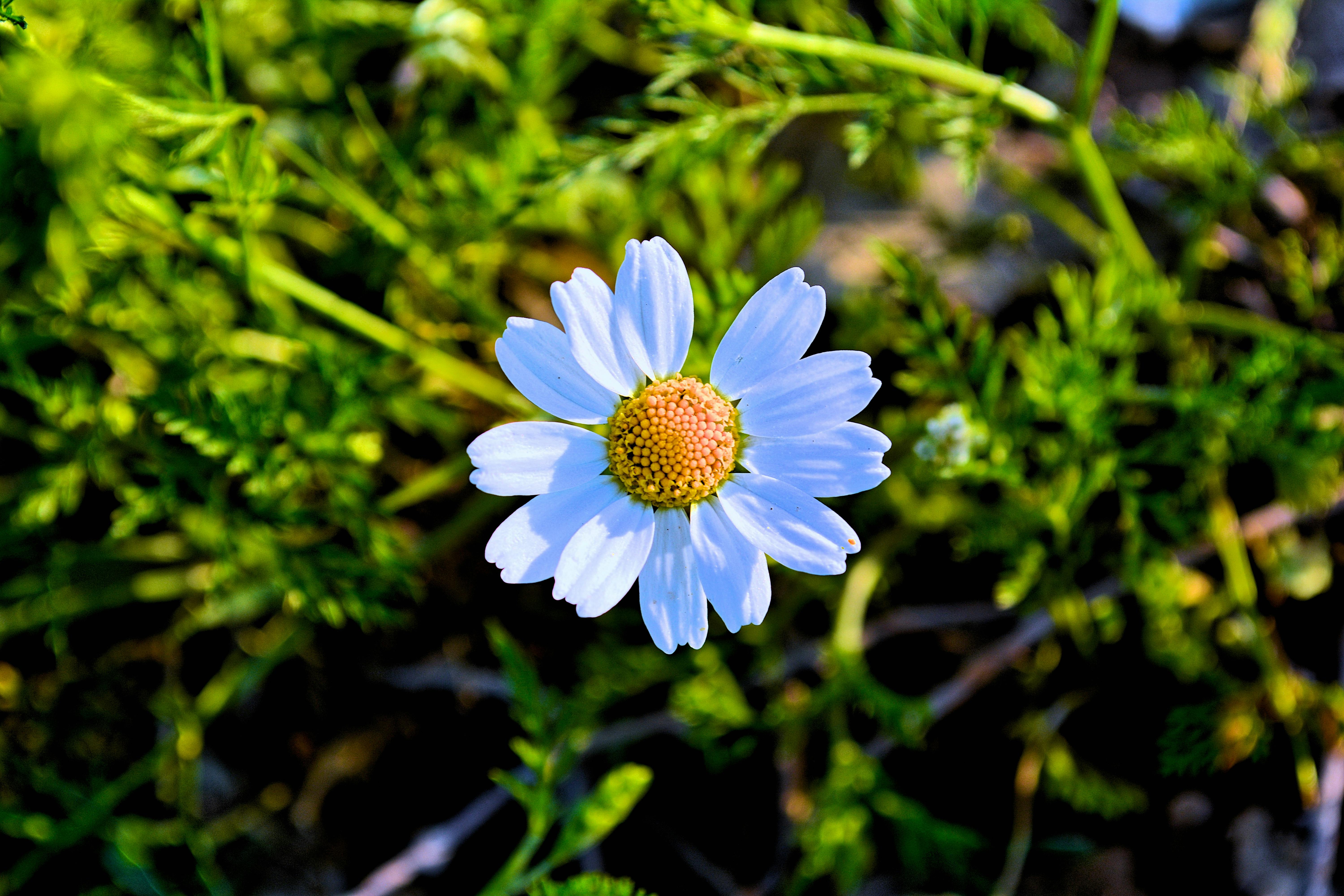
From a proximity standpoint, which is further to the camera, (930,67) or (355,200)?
(355,200)

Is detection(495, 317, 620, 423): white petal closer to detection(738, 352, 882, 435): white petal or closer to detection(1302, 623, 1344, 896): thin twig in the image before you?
detection(738, 352, 882, 435): white petal

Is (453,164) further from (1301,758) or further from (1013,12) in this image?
(1301,758)

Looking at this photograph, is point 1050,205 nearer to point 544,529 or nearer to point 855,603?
point 855,603

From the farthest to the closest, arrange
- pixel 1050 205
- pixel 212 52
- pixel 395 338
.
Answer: pixel 1050 205 < pixel 395 338 < pixel 212 52

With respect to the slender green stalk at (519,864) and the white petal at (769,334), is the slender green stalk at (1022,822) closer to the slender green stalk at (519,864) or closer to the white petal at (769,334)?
the slender green stalk at (519,864)

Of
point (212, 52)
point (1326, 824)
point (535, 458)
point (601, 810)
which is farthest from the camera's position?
point (1326, 824)

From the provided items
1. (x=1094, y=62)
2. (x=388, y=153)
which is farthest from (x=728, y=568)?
(x=388, y=153)

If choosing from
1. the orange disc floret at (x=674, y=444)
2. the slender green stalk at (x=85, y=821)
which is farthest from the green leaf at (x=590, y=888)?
the slender green stalk at (x=85, y=821)
